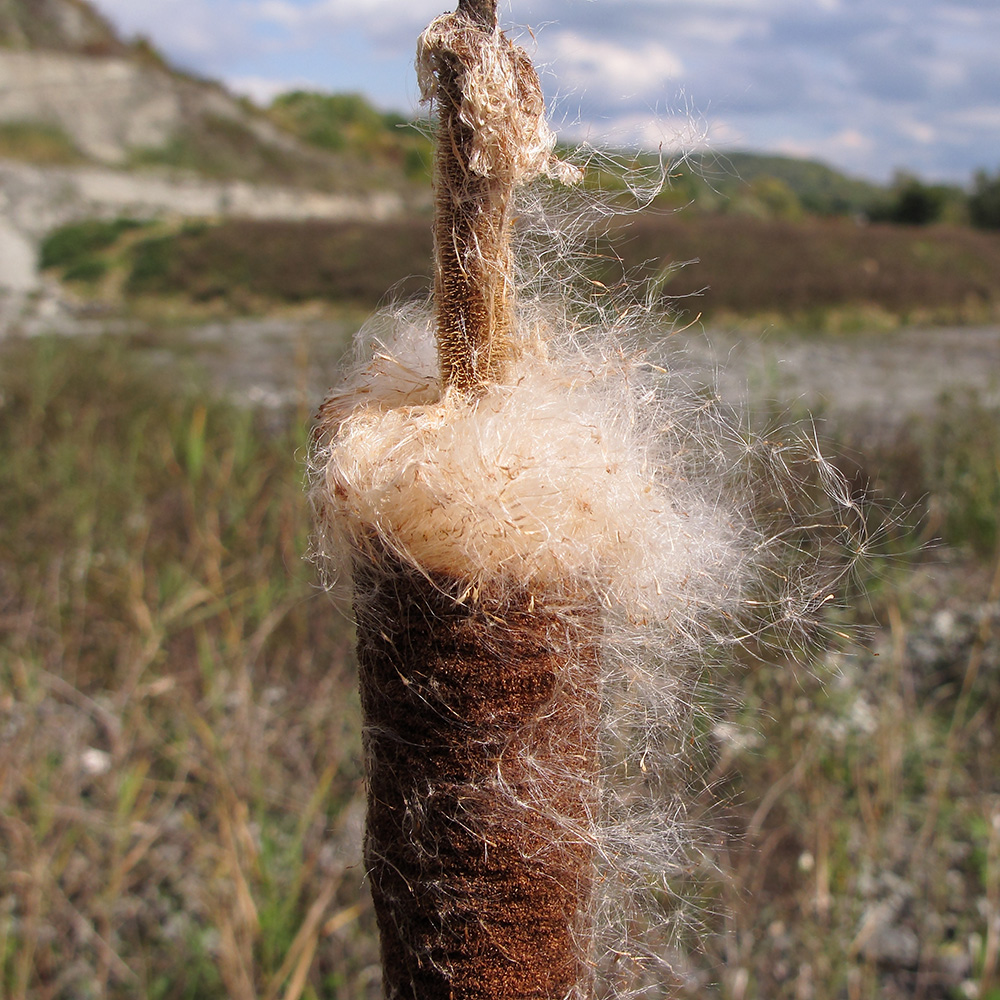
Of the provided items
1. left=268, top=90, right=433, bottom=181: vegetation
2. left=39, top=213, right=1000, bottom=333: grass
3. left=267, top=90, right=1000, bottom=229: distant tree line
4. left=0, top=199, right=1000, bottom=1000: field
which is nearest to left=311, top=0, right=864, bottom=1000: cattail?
left=0, top=199, right=1000, bottom=1000: field

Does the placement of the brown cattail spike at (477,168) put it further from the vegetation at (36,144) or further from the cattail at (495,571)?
the vegetation at (36,144)

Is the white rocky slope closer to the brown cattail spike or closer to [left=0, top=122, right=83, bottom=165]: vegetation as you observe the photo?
[left=0, top=122, right=83, bottom=165]: vegetation

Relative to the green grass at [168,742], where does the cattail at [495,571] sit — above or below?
above

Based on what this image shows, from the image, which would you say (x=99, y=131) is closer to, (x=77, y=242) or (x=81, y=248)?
(x=77, y=242)

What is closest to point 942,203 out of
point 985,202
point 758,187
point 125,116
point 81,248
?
point 985,202

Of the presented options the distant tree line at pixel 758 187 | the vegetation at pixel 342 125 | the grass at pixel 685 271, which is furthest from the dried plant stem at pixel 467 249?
the vegetation at pixel 342 125

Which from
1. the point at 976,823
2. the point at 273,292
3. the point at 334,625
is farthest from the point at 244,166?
the point at 976,823
